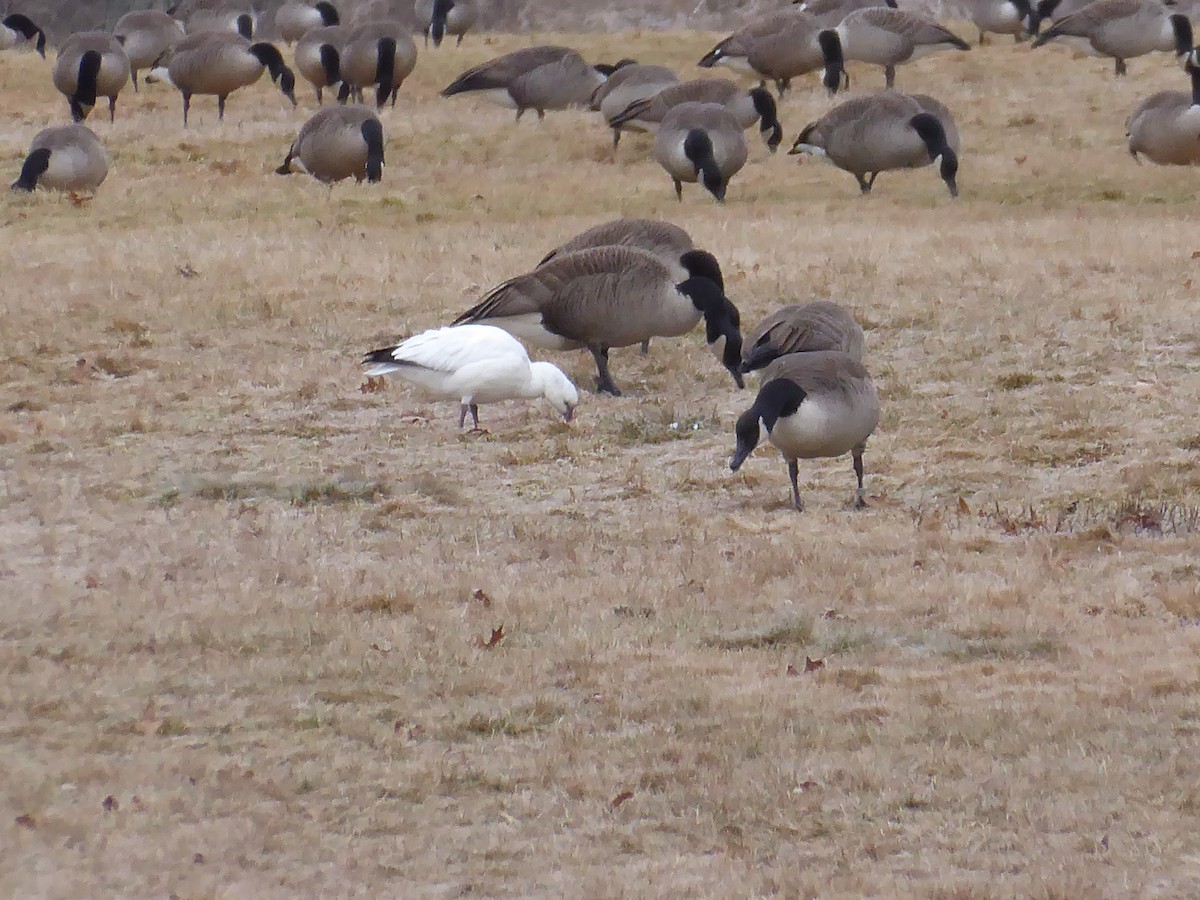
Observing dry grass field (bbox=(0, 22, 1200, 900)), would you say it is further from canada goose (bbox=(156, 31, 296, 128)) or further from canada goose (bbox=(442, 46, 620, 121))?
canada goose (bbox=(442, 46, 620, 121))

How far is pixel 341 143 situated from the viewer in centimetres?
2111

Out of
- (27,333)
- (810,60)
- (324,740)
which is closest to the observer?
(324,740)

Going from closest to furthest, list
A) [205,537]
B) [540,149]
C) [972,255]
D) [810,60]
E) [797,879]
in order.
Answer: [797,879], [205,537], [972,255], [540,149], [810,60]

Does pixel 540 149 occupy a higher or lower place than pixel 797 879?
lower

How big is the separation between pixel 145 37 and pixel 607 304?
68.8ft

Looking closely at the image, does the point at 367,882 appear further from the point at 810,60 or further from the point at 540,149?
the point at 810,60

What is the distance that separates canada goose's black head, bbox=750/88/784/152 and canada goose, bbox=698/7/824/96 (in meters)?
2.59

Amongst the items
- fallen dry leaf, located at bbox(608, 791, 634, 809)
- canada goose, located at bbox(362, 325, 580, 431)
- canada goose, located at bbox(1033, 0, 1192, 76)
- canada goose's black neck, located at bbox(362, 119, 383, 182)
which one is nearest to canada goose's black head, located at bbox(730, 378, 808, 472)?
canada goose, located at bbox(362, 325, 580, 431)

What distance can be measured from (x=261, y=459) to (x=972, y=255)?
7.75m

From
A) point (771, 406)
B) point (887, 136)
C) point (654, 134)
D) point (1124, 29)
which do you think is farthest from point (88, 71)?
point (771, 406)

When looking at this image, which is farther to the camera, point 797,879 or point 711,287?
point 711,287

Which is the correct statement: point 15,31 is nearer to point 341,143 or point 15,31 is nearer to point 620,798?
point 341,143

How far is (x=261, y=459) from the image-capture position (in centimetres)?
1048

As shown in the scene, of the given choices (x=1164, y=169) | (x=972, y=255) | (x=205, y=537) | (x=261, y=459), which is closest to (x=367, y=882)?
(x=205, y=537)
